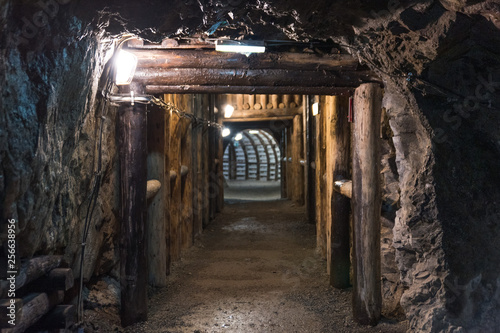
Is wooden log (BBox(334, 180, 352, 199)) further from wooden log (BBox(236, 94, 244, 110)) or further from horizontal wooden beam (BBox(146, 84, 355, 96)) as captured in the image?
wooden log (BBox(236, 94, 244, 110))

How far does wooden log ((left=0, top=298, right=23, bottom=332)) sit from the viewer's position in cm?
204

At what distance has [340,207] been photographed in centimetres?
511

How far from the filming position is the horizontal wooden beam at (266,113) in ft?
34.5

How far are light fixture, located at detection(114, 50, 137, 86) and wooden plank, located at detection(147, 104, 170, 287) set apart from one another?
45.5 inches

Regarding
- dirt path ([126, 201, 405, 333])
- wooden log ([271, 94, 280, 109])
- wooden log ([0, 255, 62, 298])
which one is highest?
wooden log ([271, 94, 280, 109])

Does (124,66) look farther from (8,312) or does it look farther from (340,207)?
(340,207)

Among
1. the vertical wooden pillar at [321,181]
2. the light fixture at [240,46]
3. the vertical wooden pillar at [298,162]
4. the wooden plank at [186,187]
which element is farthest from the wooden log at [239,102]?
the light fixture at [240,46]

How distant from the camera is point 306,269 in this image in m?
5.98

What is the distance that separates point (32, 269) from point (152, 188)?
2.13m

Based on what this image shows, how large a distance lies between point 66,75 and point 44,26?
38cm

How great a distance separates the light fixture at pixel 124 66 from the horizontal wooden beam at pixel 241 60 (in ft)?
1.05

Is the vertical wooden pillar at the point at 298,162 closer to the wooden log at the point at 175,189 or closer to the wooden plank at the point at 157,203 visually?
the wooden log at the point at 175,189

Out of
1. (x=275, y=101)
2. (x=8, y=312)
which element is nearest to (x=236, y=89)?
(x=8, y=312)

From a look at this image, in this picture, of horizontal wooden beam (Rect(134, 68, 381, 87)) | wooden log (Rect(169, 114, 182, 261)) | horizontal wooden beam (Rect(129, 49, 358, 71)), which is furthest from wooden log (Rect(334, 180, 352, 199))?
wooden log (Rect(169, 114, 182, 261))
